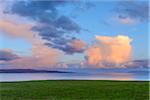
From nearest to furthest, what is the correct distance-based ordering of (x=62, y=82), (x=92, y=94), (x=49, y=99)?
1. (x=49, y=99)
2. (x=92, y=94)
3. (x=62, y=82)

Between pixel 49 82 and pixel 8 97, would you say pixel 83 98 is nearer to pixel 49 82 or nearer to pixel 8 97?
pixel 8 97

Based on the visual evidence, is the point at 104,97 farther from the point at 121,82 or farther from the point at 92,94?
the point at 121,82

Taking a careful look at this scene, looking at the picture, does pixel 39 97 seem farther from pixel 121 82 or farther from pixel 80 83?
pixel 121 82

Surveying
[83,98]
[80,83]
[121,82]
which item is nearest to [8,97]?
[83,98]

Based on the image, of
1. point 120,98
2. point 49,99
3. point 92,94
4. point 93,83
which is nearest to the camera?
point 49,99

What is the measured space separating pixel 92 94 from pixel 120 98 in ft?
8.20

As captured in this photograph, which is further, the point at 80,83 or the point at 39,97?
the point at 80,83

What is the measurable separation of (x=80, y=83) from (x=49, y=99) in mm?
11052

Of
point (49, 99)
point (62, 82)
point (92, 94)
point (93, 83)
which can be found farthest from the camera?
point (62, 82)

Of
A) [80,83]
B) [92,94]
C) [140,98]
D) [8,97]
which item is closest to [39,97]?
[8,97]

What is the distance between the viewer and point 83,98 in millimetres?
20594

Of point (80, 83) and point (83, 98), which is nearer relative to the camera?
point (83, 98)

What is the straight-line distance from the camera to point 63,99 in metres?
19.8

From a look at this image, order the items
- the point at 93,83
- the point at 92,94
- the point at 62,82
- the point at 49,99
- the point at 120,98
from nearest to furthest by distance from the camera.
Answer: the point at 49,99 → the point at 120,98 → the point at 92,94 → the point at 93,83 → the point at 62,82
